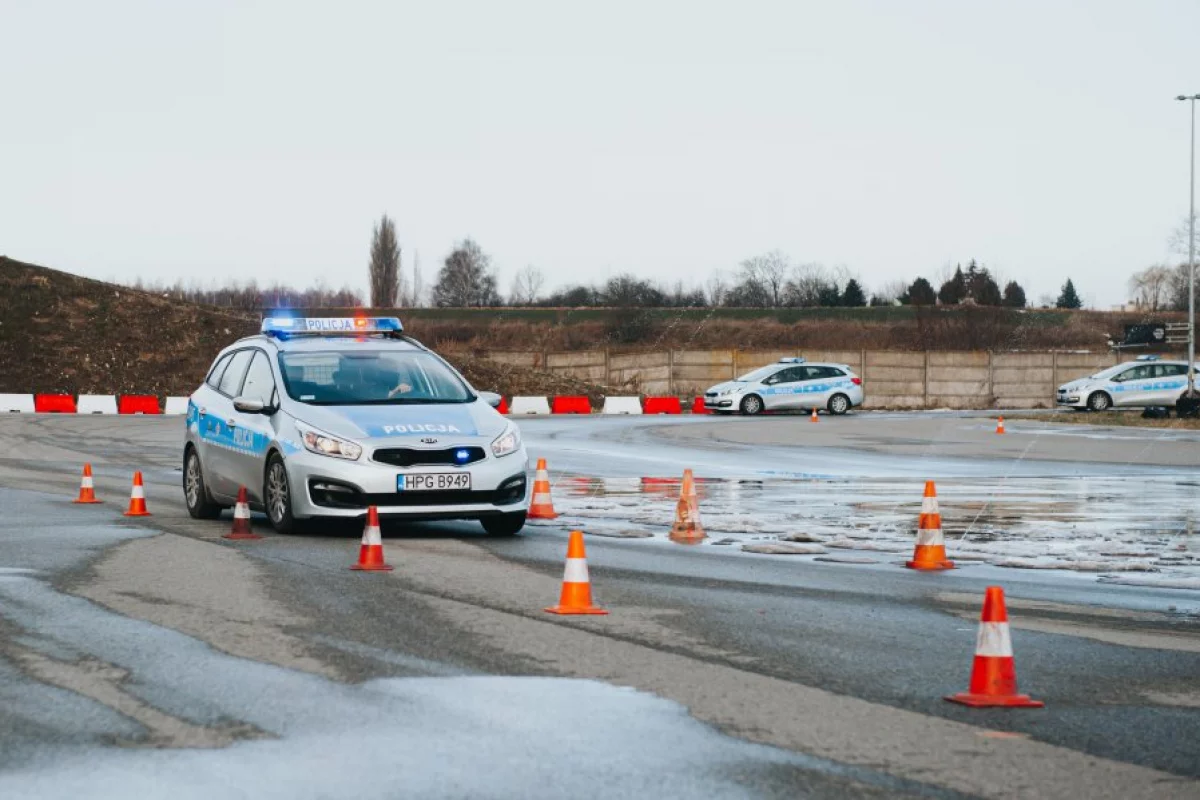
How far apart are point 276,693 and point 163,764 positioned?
51.8 inches

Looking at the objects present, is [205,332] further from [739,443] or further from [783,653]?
[783,653]

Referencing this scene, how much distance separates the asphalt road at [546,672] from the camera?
5.73m

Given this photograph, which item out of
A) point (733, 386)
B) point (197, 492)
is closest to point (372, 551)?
point (197, 492)

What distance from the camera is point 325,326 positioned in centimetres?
1658

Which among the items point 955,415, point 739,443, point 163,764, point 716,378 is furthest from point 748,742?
point 716,378

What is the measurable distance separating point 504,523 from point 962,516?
210 inches

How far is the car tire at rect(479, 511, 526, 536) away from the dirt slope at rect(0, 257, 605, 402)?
47715 millimetres

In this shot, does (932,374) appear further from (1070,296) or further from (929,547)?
(1070,296)

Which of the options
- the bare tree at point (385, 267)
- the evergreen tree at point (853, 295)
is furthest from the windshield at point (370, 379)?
the evergreen tree at point (853, 295)

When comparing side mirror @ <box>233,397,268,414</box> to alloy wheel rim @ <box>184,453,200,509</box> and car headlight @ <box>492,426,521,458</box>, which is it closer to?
alloy wheel rim @ <box>184,453,200,509</box>

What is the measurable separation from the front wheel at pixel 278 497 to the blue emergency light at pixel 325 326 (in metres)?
2.04

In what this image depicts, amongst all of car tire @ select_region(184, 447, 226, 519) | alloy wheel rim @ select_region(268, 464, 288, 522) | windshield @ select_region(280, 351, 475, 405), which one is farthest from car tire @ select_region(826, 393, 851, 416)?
alloy wheel rim @ select_region(268, 464, 288, 522)

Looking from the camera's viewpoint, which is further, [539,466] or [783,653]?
[539,466]

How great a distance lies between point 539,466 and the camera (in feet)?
56.5
